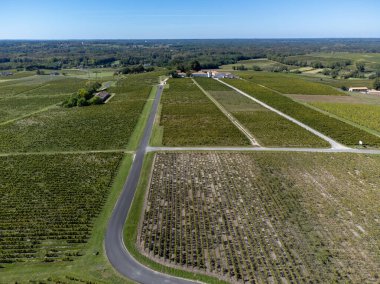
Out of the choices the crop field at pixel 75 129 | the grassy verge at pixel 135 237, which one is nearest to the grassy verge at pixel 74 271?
the grassy verge at pixel 135 237

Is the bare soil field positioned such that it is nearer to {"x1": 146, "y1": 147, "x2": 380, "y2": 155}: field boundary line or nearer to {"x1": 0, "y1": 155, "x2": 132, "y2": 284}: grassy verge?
{"x1": 146, "y1": 147, "x2": 380, "y2": 155}: field boundary line

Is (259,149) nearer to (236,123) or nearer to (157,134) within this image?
(236,123)

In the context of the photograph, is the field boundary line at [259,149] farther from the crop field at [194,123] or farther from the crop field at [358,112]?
the crop field at [358,112]

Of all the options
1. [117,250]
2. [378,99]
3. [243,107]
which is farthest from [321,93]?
[117,250]

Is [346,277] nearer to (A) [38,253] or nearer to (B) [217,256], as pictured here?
(B) [217,256]

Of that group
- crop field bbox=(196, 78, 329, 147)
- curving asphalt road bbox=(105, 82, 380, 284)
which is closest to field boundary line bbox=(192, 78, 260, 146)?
crop field bbox=(196, 78, 329, 147)
